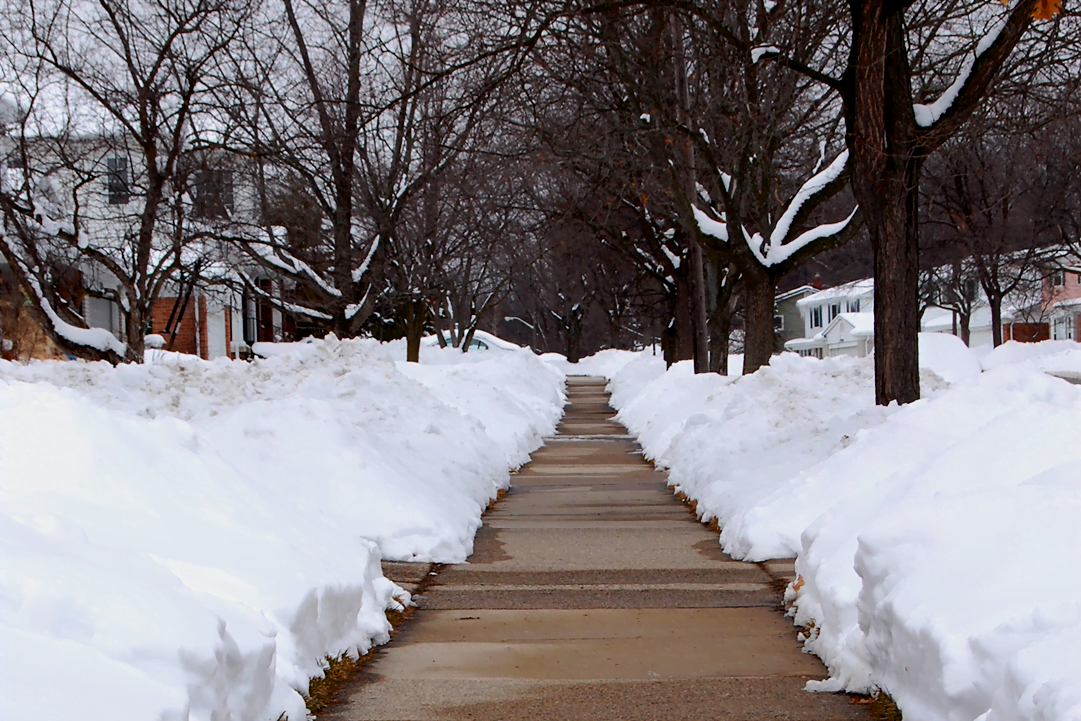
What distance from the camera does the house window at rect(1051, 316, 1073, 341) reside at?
53312 millimetres

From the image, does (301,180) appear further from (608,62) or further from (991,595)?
(991,595)

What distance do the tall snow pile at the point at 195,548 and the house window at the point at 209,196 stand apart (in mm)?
9121

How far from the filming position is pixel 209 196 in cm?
2048

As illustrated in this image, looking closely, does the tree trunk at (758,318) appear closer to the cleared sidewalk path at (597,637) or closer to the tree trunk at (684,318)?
the cleared sidewalk path at (597,637)

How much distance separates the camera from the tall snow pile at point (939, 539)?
152 inches

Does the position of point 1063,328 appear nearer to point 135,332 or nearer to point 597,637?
point 135,332

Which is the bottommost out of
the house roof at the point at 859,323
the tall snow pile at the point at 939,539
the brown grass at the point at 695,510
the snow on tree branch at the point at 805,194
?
the brown grass at the point at 695,510

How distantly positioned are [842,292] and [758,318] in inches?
1783

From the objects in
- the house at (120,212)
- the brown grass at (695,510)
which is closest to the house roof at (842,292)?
the house at (120,212)

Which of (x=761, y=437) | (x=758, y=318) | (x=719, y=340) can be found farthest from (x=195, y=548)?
(x=719, y=340)

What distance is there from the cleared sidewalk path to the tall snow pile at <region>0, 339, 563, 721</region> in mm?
431

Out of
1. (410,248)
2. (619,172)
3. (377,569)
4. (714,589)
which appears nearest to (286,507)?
(377,569)

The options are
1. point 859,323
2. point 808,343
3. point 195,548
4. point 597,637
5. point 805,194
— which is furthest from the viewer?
point 808,343

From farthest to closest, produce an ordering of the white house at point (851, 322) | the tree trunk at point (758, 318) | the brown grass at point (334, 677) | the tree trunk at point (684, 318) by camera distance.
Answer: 1. the white house at point (851, 322)
2. the tree trunk at point (684, 318)
3. the tree trunk at point (758, 318)
4. the brown grass at point (334, 677)
